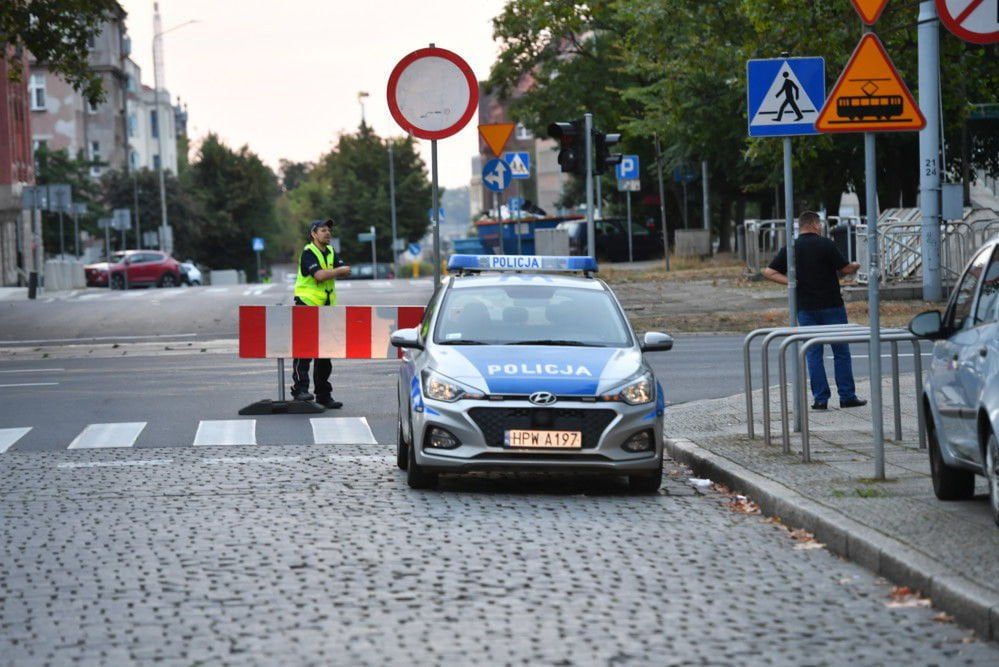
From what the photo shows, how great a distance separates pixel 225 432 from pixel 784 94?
5583 mm

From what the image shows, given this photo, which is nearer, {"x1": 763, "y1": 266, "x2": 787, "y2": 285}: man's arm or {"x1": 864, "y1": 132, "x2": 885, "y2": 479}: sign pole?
{"x1": 864, "y1": 132, "x2": 885, "y2": 479}: sign pole

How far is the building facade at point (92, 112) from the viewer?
114938 mm

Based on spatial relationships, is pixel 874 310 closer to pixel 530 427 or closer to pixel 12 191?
pixel 530 427

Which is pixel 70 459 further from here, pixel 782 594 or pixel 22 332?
pixel 22 332

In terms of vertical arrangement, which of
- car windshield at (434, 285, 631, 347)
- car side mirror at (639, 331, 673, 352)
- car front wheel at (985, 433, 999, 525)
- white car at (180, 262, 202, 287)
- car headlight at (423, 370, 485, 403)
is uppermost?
car windshield at (434, 285, 631, 347)

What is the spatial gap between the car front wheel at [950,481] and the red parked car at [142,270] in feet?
197

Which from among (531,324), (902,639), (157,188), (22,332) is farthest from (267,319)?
(157,188)

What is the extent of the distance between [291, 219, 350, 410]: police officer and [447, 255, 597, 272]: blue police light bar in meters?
4.00

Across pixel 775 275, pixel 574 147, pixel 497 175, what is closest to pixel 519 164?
pixel 497 175

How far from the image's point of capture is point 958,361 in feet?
33.3

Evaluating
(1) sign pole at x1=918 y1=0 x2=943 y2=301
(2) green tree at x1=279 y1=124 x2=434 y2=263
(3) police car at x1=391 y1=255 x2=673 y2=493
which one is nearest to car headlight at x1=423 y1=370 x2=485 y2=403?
(3) police car at x1=391 y1=255 x2=673 y2=493

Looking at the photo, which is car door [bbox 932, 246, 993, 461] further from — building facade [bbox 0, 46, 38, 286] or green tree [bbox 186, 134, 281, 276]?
green tree [bbox 186, 134, 281, 276]

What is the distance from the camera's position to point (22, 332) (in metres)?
33.6

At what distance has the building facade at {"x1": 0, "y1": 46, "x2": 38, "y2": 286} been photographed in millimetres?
74938
